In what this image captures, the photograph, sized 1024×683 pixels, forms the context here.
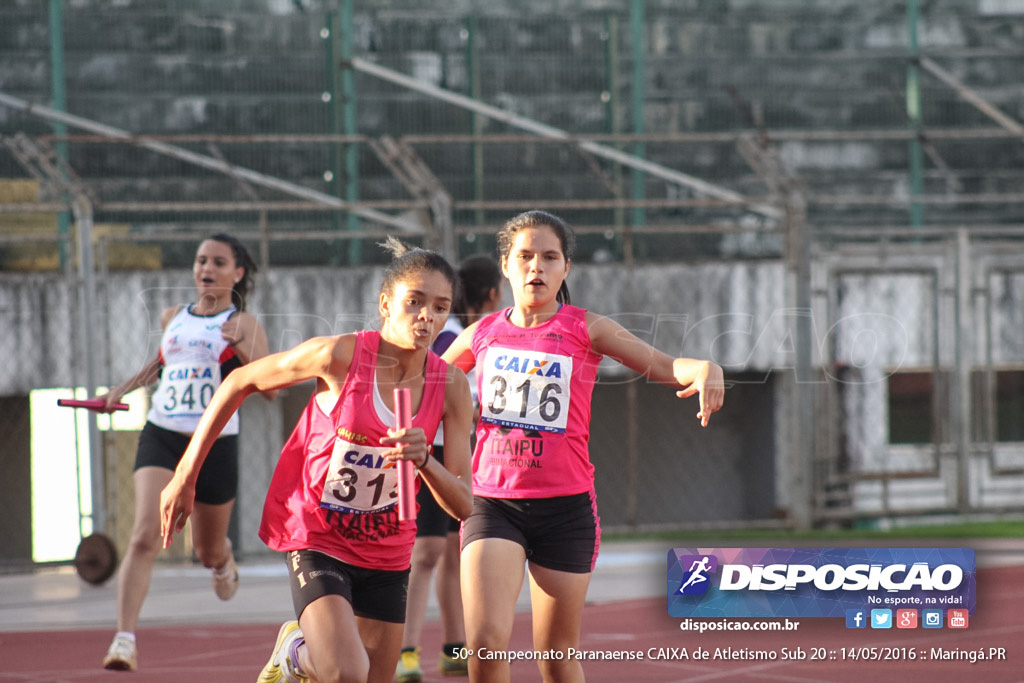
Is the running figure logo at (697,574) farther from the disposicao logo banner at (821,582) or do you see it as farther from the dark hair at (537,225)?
the dark hair at (537,225)

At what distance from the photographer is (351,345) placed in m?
4.48

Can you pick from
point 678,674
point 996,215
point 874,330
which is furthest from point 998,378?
point 678,674

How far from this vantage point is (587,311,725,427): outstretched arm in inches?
180

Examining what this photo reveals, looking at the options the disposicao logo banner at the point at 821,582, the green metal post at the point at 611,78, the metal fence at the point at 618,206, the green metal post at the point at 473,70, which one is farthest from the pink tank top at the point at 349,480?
the green metal post at the point at 611,78

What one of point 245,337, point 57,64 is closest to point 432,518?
point 245,337

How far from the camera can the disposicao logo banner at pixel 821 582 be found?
6.98m

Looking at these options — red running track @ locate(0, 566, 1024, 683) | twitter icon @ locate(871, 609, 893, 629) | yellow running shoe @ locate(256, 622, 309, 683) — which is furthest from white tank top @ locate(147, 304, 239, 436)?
twitter icon @ locate(871, 609, 893, 629)

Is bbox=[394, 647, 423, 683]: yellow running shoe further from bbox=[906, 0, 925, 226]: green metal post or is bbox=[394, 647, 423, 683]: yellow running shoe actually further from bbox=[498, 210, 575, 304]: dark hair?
bbox=[906, 0, 925, 226]: green metal post

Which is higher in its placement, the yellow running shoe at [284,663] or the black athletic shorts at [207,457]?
the black athletic shorts at [207,457]

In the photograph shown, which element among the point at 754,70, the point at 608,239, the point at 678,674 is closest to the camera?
the point at 678,674

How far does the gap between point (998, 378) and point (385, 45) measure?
306 inches

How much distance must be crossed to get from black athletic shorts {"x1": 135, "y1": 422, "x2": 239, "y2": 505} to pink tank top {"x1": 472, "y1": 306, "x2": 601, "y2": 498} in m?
2.31

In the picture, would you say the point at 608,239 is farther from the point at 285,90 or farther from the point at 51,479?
the point at 51,479

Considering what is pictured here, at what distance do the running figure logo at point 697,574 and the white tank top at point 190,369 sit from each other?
2658 mm
